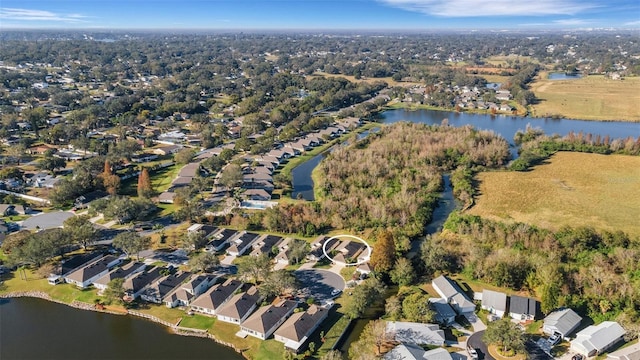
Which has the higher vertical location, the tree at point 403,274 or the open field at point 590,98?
the open field at point 590,98

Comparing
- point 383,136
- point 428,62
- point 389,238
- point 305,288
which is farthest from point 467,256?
point 428,62

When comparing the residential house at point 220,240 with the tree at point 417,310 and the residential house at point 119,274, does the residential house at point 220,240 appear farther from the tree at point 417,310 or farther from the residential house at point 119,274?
the tree at point 417,310

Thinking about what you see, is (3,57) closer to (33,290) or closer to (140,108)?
(140,108)

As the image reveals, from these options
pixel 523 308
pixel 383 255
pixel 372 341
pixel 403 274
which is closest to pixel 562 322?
pixel 523 308

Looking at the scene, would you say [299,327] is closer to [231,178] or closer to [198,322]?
[198,322]

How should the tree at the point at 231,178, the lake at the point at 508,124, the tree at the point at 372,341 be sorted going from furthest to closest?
the lake at the point at 508,124 → the tree at the point at 231,178 → the tree at the point at 372,341

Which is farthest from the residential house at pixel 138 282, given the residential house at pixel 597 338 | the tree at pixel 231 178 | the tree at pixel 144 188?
the residential house at pixel 597 338

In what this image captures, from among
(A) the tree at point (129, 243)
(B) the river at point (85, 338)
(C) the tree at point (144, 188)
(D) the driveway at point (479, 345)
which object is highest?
(C) the tree at point (144, 188)
